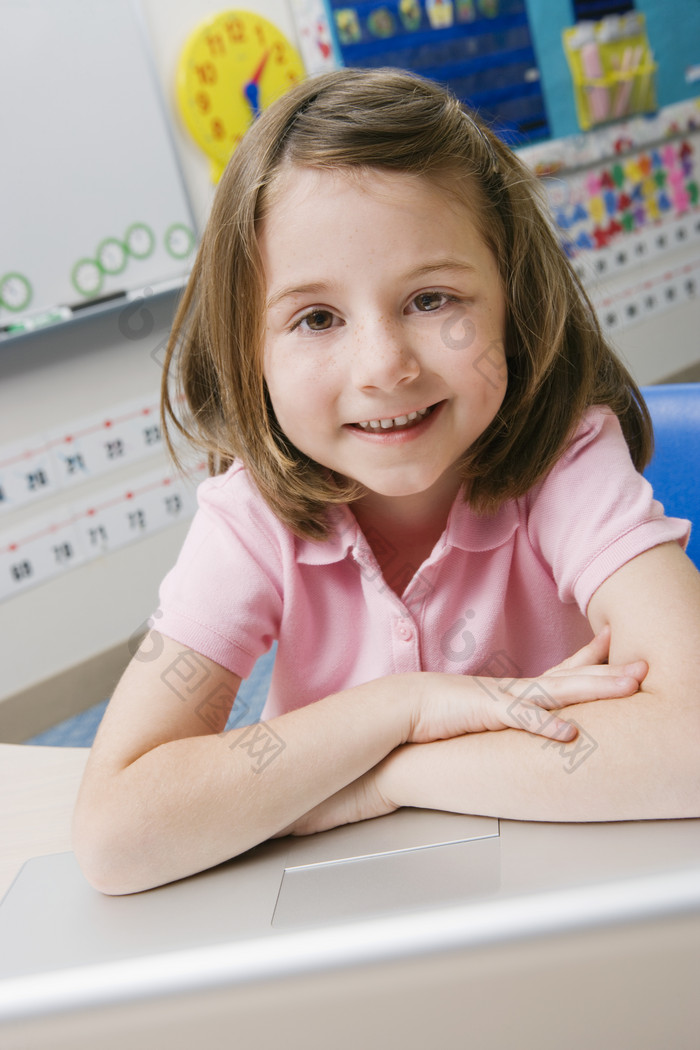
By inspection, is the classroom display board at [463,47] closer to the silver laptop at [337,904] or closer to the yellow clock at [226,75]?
the yellow clock at [226,75]

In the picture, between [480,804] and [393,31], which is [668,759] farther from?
[393,31]

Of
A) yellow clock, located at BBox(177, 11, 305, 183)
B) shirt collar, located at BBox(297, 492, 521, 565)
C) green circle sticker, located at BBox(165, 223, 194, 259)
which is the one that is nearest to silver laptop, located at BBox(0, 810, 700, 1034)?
shirt collar, located at BBox(297, 492, 521, 565)

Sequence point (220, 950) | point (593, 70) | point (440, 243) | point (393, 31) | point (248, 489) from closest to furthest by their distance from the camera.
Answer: point (220, 950) → point (440, 243) → point (248, 489) → point (393, 31) → point (593, 70)

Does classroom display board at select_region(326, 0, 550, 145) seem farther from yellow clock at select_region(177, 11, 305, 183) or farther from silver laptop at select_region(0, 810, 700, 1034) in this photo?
silver laptop at select_region(0, 810, 700, 1034)

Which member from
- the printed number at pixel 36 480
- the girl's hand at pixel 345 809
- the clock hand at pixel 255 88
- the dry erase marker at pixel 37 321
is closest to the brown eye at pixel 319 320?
the girl's hand at pixel 345 809

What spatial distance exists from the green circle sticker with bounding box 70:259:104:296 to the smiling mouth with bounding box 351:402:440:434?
4.58 ft

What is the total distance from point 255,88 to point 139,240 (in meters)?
0.47

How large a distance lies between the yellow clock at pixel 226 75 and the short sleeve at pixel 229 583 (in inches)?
57.4

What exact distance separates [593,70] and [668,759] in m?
2.77

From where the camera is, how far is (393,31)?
2.41 meters

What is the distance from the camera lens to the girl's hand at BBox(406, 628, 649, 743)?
524mm

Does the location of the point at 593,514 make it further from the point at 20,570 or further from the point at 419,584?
the point at 20,570

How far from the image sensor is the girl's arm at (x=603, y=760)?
0.45 meters

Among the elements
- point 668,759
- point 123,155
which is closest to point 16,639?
point 123,155
